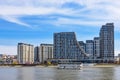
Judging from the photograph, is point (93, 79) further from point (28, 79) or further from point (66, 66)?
point (66, 66)

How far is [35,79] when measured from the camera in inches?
3499

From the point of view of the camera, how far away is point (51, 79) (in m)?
89.3

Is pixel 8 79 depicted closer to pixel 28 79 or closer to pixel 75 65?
pixel 28 79

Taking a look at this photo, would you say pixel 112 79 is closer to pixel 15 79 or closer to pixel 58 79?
pixel 58 79

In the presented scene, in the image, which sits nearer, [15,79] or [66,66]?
[15,79]

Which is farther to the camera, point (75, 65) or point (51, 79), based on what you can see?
point (75, 65)

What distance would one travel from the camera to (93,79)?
8762 cm

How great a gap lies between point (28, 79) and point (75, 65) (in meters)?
105

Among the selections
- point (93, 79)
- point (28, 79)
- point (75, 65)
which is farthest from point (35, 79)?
point (75, 65)

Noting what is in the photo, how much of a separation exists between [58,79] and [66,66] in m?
112

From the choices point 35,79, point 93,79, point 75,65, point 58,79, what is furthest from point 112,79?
point 75,65

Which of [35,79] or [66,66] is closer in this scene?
[35,79]

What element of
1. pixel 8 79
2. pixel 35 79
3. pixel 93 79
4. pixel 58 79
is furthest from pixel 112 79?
pixel 8 79

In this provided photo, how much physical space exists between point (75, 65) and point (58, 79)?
344ft
